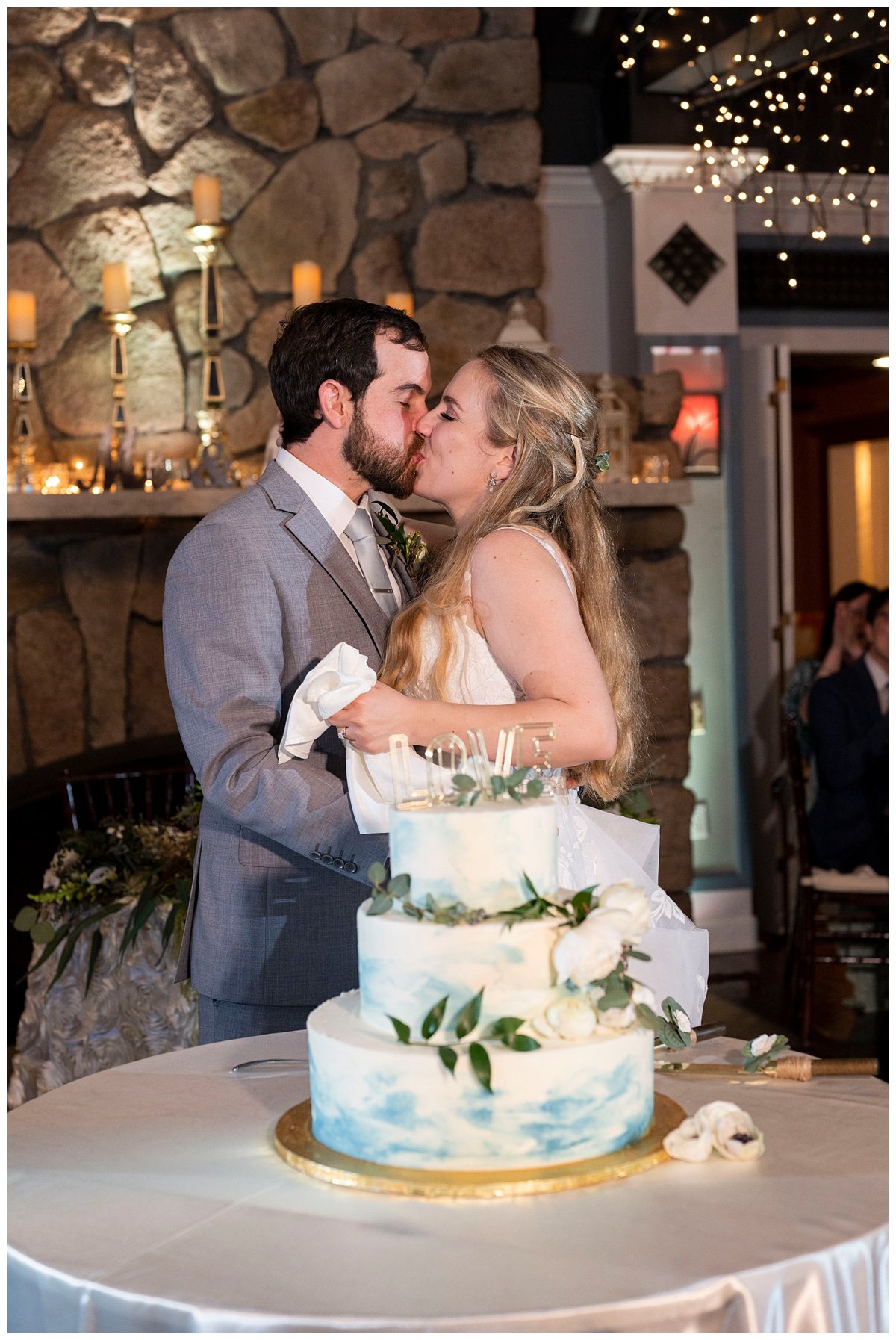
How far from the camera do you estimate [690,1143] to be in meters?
1.33

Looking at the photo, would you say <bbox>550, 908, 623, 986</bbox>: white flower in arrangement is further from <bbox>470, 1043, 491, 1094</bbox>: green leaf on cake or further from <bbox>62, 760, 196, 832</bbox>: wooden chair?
<bbox>62, 760, 196, 832</bbox>: wooden chair

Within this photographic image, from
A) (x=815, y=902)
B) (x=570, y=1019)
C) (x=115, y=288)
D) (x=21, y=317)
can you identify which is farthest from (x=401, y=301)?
(x=570, y=1019)

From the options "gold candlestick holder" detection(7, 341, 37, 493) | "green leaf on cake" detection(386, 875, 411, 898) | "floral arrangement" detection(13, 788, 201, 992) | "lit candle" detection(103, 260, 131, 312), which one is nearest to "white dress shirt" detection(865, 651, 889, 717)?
"floral arrangement" detection(13, 788, 201, 992)

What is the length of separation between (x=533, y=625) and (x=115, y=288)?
11.1 ft

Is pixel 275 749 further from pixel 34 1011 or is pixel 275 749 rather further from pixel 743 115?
pixel 743 115

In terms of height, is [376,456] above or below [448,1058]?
above

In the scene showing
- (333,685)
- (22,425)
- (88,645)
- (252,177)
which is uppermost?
(252,177)

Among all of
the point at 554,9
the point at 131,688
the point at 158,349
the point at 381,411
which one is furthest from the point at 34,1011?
the point at 554,9

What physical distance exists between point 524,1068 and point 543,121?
5363 mm

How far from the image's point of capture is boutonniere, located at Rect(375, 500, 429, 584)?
2.45m

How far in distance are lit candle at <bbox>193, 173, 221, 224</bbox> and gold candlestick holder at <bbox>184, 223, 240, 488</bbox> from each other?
0.09ft

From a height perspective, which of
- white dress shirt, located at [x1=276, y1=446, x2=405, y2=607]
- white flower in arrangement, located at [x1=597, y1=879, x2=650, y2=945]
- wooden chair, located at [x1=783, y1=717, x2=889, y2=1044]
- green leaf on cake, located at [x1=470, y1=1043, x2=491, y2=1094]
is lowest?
wooden chair, located at [x1=783, y1=717, x2=889, y2=1044]

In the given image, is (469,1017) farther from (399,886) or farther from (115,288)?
(115,288)

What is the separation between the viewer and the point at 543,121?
5891 millimetres
